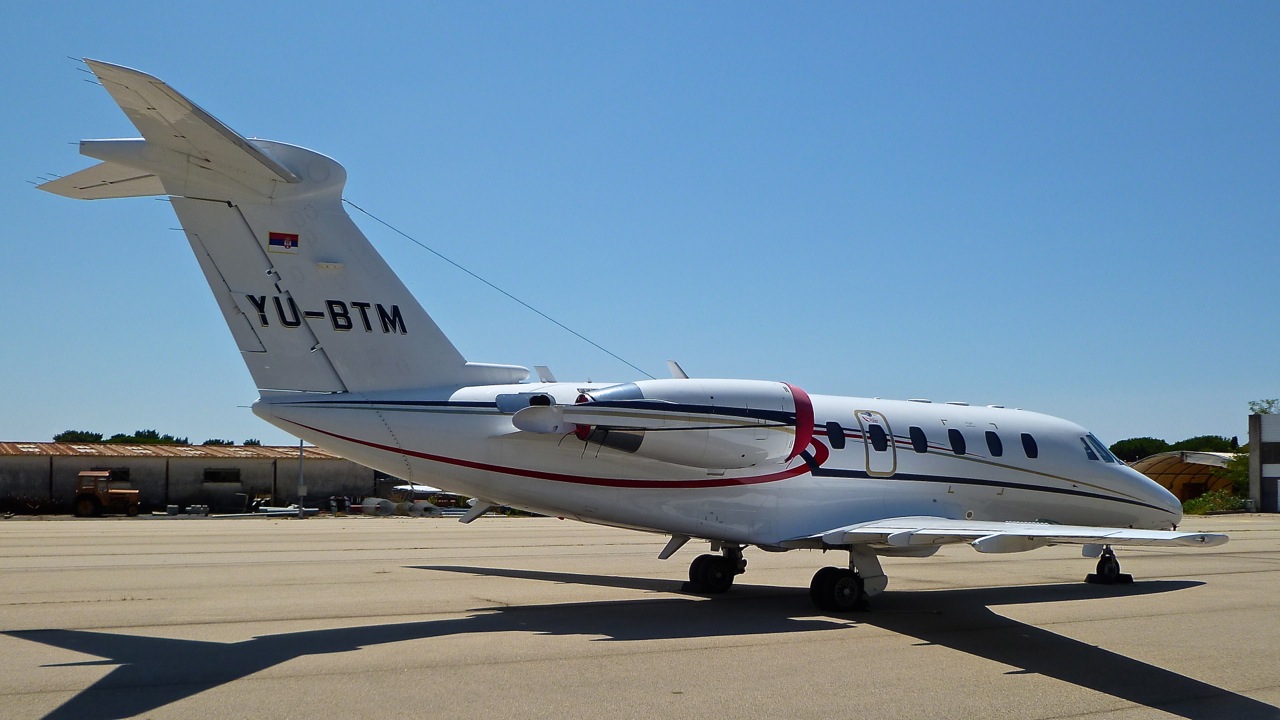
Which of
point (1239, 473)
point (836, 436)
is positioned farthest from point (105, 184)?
point (1239, 473)

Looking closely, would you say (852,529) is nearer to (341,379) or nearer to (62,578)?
(341,379)

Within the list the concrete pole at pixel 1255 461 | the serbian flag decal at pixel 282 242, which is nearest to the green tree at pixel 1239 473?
the concrete pole at pixel 1255 461

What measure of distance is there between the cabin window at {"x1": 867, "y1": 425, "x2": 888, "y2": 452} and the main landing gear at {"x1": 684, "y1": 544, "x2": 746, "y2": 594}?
2455 millimetres

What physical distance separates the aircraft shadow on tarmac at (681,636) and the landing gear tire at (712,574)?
276 millimetres

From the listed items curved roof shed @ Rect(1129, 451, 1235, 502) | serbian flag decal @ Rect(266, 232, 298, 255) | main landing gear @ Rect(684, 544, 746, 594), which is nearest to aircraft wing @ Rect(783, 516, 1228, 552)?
main landing gear @ Rect(684, 544, 746, 594)

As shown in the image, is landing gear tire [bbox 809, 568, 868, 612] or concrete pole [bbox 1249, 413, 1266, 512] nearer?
landing gear tire [bbox 809, 568, 868, 612]

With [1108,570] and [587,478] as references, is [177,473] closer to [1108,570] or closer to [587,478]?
[587,478]

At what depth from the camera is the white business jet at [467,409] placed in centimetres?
1091

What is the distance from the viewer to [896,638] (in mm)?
10555

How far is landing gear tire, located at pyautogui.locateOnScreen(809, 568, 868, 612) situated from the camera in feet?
40.8

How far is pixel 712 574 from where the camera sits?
47.1ft

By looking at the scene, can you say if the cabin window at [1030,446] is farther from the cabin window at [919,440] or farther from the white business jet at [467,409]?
the white business jet at [467,409]

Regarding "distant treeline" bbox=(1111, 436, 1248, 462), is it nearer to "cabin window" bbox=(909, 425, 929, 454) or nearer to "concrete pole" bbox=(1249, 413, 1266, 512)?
"concrete pole" bbox=(1249, 413, 1266, 512)

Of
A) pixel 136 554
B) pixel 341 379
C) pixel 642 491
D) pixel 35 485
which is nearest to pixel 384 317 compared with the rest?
pixel 341 379
